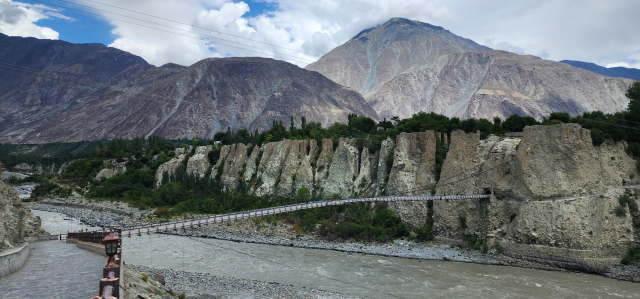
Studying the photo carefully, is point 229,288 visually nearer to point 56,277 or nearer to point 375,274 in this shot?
point 56,277

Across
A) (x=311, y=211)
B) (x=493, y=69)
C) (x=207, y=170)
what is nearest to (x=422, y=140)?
(x=311, y=211)

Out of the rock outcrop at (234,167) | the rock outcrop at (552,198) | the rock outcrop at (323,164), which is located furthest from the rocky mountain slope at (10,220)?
the rock outcrop at (234,167)

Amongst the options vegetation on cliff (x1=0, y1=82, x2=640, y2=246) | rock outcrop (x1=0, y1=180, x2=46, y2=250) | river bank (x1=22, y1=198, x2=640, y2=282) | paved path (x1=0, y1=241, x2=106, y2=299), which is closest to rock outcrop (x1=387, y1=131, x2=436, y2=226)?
vegetation on cliff (x1=0, y1=82, x2=640, y2=246)

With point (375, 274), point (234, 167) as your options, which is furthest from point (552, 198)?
point (234, 167)

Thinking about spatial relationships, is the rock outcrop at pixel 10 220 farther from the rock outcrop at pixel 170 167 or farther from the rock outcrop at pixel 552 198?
the rock outcrop at pixel 170 167

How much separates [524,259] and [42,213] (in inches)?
1571

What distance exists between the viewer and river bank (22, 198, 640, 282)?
18.3m

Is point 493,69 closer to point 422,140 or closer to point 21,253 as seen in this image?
point 422,140

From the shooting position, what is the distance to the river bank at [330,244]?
60.0 ft

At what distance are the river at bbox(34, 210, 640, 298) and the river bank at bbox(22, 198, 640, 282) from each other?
0.56 m

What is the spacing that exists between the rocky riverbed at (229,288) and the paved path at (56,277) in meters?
2.86

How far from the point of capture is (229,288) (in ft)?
49.0

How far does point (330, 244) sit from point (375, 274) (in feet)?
21.4

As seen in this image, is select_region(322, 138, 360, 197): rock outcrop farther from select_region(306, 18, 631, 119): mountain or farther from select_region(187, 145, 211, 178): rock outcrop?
select_region(306, 18, 631, 119): mountain
